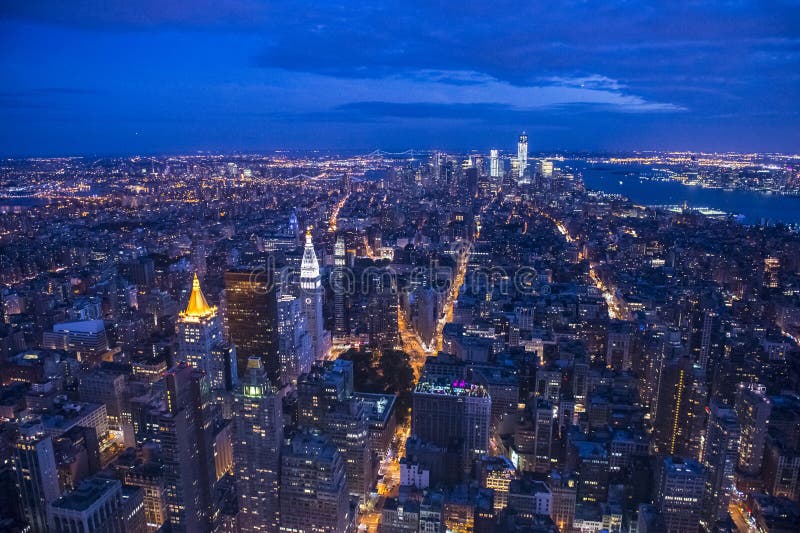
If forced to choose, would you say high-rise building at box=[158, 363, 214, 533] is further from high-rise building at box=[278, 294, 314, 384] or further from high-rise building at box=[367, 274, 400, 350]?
high-rise building at box=[367, 274, 400, 350]

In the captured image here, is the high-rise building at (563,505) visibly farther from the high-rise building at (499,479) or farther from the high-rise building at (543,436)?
the high-rise building at (543,436)

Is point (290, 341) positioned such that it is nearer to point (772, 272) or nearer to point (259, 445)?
point (259, 445)

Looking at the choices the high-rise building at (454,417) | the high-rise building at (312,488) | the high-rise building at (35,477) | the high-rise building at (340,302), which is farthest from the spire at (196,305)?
the high-rise building at (340,302)

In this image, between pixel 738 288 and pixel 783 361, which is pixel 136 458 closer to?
pixel 783 361

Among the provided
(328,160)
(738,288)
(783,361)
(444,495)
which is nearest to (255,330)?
(444,495)

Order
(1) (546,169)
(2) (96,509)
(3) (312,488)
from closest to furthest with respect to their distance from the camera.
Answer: (2) (96,509), (3) (312,488), (1) (546,169)

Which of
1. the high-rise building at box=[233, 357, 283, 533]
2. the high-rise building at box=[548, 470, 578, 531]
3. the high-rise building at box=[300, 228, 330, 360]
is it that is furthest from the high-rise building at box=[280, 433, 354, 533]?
the high-rise building at box=[300, 228, 330, 360]

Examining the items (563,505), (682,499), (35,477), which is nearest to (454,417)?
(563,505)
